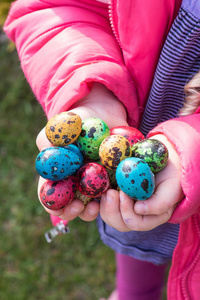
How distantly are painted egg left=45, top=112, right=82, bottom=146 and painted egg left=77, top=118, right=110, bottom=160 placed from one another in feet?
0.07

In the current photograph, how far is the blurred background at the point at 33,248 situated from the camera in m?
1.81

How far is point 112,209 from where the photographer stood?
2.48 ft

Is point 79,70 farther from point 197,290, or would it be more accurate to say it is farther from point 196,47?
point 197,290

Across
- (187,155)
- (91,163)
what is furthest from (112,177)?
(187,155)

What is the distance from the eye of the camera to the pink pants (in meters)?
1.49

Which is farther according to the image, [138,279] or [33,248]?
[33,248]

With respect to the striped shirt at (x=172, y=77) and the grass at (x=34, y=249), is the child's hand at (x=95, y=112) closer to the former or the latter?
the striped shirt at (x=172, y=77)

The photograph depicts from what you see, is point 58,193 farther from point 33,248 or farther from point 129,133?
point 33,248

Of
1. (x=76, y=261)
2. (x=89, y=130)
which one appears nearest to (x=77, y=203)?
(x=89, y=130)

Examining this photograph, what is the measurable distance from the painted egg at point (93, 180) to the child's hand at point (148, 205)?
2 centimetres

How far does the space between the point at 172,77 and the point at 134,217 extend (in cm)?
43

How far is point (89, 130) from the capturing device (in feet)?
2.58

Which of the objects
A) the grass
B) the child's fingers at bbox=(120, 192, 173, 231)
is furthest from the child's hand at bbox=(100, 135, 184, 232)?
the grass

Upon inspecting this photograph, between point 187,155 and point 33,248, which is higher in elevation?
point 187,155
